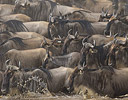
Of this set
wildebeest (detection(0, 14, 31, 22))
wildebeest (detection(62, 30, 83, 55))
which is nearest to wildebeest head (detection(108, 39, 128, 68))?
wildebeest (detection(62, 30, 83, 55))

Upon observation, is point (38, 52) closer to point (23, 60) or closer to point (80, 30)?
point (23, 60)

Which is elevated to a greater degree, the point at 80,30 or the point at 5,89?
the point at 80,30

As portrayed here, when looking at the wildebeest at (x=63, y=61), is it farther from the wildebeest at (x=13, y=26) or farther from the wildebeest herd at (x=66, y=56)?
the wildebeest at (x=13, y=26)

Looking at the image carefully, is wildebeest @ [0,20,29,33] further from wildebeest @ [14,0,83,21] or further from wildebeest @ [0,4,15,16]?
wildebeest @ [0,4,15,16]

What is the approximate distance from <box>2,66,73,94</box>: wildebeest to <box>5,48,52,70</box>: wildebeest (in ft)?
5.62

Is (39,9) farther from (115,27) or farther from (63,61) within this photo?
(63,61)

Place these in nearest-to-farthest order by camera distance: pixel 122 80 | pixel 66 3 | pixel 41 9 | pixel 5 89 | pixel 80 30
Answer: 1. pixel 122 80
2. pixel 5 89
3. pixel 80 30
4. pixel 41 9
5. pixel 66 3

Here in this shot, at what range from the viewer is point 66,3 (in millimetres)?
24266

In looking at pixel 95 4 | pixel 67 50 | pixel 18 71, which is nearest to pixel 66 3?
pixel 95 4

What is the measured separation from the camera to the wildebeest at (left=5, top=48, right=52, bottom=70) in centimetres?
1491

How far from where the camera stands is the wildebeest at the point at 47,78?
1305 cm

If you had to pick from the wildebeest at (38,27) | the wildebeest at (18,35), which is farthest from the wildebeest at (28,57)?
the wildebeest at (38,27)

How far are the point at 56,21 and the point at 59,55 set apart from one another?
11.2ft

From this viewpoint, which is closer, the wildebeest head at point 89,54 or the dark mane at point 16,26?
the wildebeest head at point 89,54
